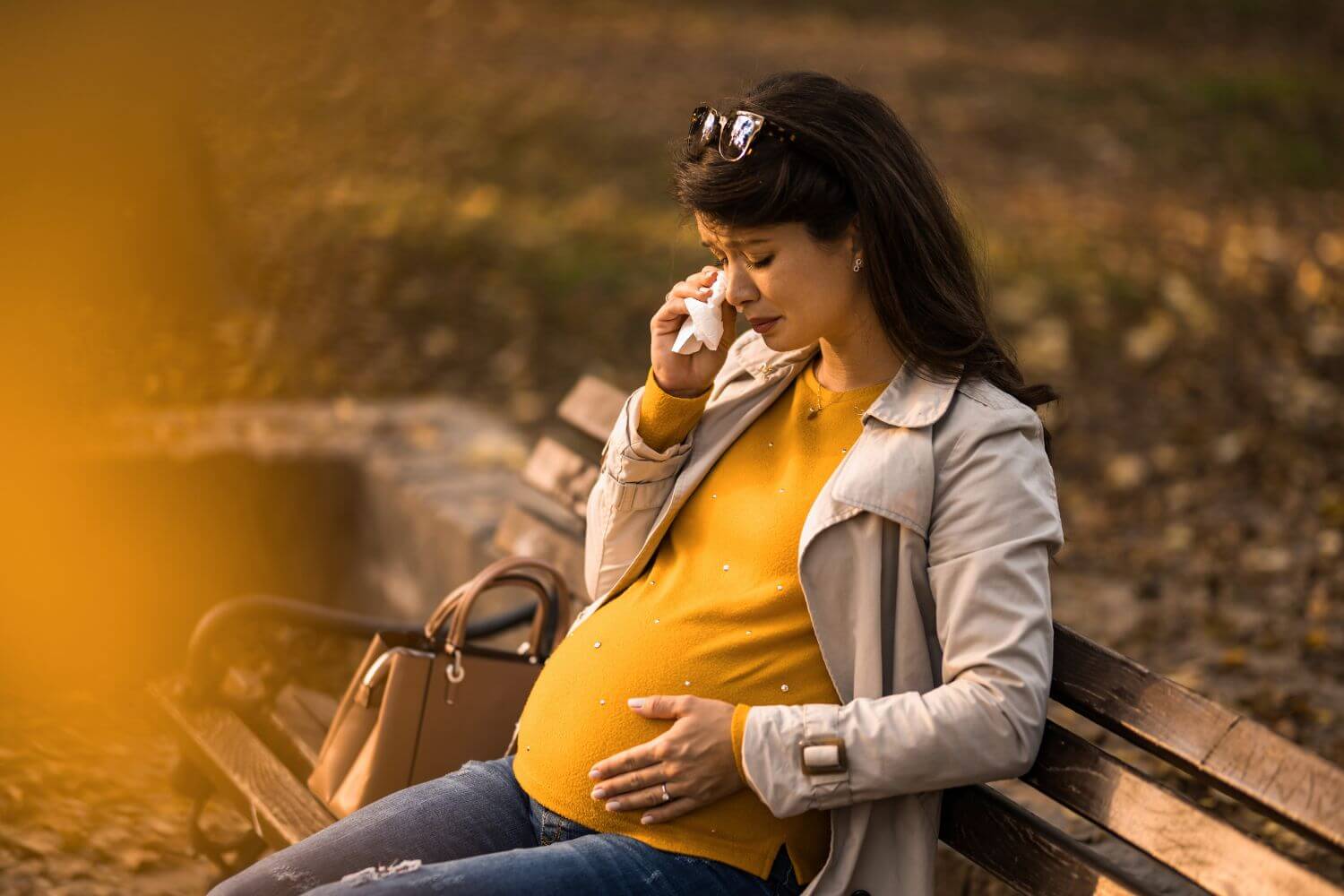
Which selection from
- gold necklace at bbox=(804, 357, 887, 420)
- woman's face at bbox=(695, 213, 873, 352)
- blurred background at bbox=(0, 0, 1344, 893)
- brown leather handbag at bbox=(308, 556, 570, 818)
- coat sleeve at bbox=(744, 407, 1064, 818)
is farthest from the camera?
blurred background at bbox=(0, 0, 1344, 893)

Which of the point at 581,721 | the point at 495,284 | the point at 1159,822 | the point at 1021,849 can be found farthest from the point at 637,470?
the point at 495,284

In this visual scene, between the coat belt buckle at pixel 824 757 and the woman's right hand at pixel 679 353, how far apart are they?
76 cm

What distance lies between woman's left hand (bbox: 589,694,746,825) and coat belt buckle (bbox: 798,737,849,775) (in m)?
0.13

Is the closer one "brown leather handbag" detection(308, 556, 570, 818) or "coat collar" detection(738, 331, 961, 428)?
"coat collar" detection(738, 331, 961, 428)

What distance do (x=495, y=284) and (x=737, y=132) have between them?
6795 mm

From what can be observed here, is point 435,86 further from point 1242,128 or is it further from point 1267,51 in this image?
point 1267,51

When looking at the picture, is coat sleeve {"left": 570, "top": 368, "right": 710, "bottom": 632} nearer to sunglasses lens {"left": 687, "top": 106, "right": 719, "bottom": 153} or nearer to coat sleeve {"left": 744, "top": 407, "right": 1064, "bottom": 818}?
sunglasses lens {"left": 687, "top": 106, "right": 719, "bottom": 153}

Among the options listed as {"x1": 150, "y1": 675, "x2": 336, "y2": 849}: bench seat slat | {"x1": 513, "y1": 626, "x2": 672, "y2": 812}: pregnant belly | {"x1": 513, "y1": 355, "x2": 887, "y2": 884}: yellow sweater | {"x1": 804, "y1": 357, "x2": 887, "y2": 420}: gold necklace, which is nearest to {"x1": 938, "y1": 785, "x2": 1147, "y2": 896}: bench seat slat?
{"x1": 513, "y1": 355, "x2": 887, "y2": 884}: yellow sweater

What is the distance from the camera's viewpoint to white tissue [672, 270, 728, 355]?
8.44ft

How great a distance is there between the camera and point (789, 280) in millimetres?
2389

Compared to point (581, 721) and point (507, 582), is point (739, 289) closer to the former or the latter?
point (581, 721)

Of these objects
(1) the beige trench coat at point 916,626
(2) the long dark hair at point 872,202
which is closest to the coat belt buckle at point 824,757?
(1) the beige trench coat at point 916,626

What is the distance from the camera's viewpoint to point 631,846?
230 centimetres

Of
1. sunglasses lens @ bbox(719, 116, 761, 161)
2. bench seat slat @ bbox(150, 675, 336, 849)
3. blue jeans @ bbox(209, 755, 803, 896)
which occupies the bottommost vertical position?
bench seat slat @ bbox(150, 675, 336, 849)
